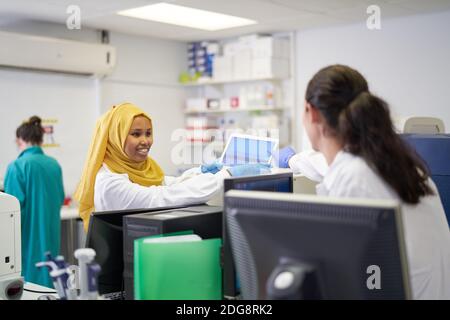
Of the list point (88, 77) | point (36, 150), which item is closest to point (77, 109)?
point (88, 77)

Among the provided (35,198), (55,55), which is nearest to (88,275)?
(35,198)

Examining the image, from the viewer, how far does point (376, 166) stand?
1365 mm

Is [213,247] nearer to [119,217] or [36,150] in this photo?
[119,217]

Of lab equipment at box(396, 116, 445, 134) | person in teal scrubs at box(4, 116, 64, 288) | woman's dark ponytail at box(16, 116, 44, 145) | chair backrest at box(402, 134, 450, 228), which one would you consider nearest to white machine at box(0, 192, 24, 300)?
chair backrest at box(402, 134, 450, 228)

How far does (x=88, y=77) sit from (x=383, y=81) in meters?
2.81

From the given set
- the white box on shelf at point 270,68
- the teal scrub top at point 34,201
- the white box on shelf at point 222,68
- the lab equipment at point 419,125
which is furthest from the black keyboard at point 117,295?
the white box on shelf at point 222,68

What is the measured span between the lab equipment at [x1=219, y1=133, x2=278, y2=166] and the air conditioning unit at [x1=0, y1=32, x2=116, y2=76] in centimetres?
311

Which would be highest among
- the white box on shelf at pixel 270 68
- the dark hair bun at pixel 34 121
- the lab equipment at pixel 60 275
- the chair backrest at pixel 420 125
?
the white box on shelf at pixel 270 68

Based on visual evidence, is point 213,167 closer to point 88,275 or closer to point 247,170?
point 247,170

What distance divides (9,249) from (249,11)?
3150mm

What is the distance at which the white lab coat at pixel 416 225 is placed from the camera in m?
1.36

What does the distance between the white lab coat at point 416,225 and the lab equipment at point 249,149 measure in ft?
2.97

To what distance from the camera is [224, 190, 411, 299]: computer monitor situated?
1119 mm

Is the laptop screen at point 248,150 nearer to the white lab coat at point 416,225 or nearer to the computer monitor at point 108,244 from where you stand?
the computer monitor at point 108,244
